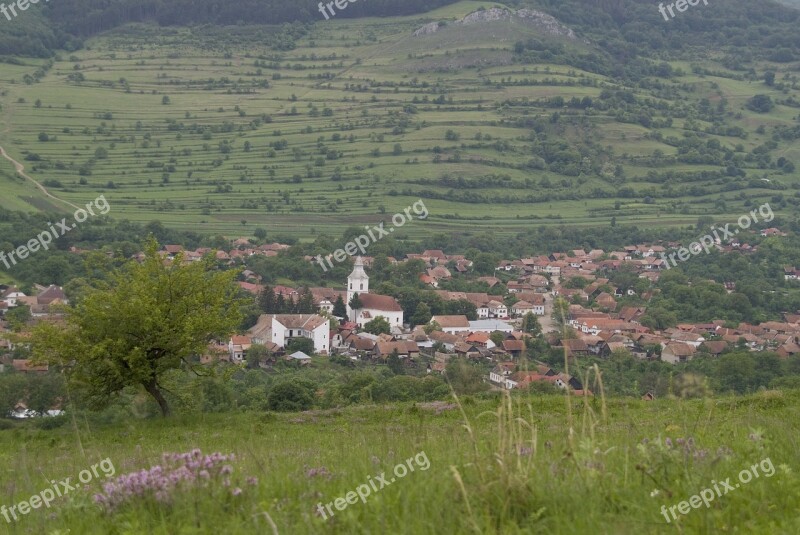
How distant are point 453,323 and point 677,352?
17882 mm

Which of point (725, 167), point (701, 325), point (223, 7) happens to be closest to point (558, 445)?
point (701, 325)

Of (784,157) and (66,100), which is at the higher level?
(66,100)

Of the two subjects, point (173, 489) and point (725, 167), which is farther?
point (725, 167)

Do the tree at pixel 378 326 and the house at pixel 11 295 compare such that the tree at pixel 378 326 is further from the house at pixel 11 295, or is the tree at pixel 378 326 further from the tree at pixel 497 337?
the house at pixel 11 295

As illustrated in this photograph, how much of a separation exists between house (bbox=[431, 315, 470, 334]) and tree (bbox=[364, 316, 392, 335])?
302 cm

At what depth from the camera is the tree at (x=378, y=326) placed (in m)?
58.8

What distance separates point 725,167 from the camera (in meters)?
120

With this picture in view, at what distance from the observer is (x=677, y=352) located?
4431 cm

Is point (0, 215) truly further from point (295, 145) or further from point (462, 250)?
point (295, 145)

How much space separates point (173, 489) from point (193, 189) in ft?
343

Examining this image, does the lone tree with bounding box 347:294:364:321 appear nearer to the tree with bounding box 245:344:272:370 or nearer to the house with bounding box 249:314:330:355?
the house with bounding box 249:314:330:355

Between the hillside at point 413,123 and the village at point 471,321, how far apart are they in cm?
1791

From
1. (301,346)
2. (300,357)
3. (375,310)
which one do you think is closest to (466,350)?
(300,357)

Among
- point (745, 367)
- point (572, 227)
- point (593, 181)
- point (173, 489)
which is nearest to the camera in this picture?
point (173, 489)
